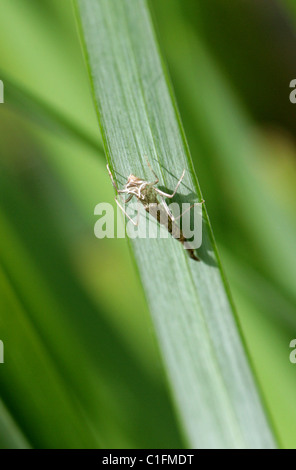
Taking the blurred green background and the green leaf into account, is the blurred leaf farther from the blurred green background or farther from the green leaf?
the green leaf

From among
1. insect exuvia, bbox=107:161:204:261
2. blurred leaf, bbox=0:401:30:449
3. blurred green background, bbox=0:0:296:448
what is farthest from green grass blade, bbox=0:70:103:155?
blurred leaf, bbox=0:401:30:449

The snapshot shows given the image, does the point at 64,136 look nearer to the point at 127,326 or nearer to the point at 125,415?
the point at 127,326

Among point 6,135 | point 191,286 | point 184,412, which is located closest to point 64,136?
point 6,135

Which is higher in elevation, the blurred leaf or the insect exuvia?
the insect exuvia

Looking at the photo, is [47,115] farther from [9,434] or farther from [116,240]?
[9,434]

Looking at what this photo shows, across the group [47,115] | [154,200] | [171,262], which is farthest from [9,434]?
[47,115]

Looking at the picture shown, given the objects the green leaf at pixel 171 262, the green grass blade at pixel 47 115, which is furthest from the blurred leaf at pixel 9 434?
the green grass blade at pixel 47 115
